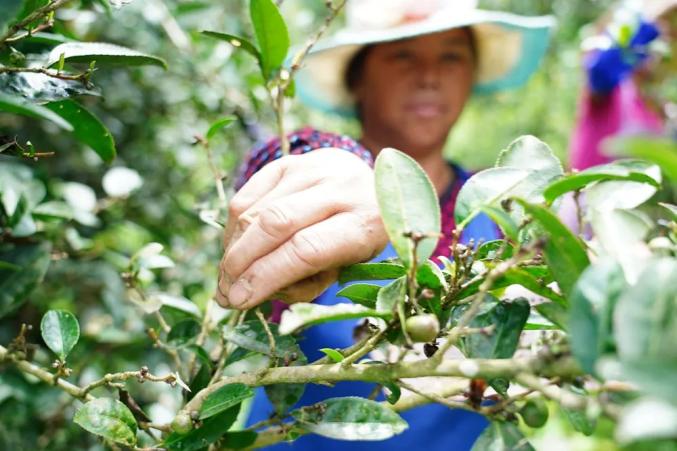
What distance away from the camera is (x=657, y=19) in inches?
88.7

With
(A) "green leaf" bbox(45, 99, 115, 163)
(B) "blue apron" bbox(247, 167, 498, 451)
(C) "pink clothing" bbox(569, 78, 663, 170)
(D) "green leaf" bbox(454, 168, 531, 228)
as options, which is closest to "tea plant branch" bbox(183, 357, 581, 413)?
(D) "green leaf" bbox(454, 168, 531, 228)

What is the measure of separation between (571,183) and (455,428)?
77cm

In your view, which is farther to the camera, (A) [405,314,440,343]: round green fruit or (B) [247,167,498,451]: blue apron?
(B) [247,167,498,451]: blue apron

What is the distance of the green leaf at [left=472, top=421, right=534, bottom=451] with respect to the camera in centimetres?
41

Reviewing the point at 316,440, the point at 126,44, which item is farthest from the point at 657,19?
the point at 316,440

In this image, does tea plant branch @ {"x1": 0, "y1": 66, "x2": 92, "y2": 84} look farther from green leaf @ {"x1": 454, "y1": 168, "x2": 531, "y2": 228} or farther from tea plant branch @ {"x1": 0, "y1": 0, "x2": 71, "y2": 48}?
green leaf @ {"x1": 454, "y1": 168, "x2": 531, "y2": 228}

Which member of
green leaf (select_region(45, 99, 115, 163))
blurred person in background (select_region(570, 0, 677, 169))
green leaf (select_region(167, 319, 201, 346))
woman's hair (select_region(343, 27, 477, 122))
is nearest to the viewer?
green leaf (select_region(45, 99, 115, 163))

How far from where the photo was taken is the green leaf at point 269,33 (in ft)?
2.18

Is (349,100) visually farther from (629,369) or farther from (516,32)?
(629,369)

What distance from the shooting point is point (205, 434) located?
54 cm

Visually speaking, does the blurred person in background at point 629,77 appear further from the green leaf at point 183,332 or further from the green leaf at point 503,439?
the green leaf at point 503,439

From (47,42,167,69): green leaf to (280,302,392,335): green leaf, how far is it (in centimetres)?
29

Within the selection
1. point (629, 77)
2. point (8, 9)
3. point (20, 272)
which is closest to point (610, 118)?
point (629, 77)

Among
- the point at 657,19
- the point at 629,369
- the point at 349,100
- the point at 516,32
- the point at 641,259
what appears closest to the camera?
the point at 629,369
